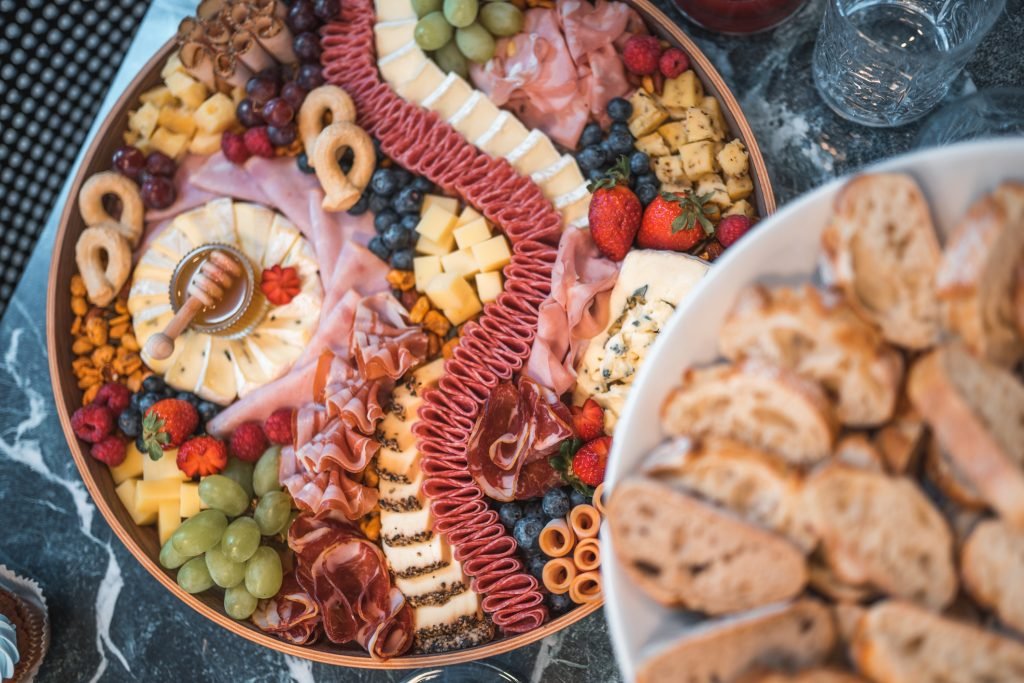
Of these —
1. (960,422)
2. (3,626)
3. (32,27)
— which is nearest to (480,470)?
(960,422)

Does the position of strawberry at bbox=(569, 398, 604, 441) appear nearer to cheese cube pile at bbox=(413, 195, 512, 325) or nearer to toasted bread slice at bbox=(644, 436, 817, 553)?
cheese cube pile at bbox=(413, 195, 512, 325)

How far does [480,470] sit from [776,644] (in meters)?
0.83

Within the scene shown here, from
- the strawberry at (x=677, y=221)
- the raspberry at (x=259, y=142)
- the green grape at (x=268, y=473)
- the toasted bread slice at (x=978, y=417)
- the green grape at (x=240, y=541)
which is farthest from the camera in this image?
the raspberry at (x=259, y=142)

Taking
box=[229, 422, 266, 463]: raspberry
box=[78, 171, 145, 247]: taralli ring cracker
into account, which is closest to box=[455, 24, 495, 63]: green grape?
box=[78, 171, 145, 247]: taralli ring cracker

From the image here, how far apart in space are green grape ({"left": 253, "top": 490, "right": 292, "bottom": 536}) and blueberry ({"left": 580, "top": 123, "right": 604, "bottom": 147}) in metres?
1.05

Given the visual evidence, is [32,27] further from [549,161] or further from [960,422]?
[960,422]

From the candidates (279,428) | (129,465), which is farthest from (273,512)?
(129,465)

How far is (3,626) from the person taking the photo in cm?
167

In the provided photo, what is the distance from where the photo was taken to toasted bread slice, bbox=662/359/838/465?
839 mm

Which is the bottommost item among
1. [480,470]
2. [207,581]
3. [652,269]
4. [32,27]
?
[207,581]

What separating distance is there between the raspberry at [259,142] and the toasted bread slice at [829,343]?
1393mm

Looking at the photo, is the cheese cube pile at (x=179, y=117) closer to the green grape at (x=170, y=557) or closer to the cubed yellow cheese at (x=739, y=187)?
the green grape at (x=170, y=557)

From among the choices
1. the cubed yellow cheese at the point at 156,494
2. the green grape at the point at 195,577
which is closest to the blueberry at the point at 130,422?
the cubed yellow cheese at the point at 156,494

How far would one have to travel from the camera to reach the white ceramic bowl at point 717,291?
0.83m
